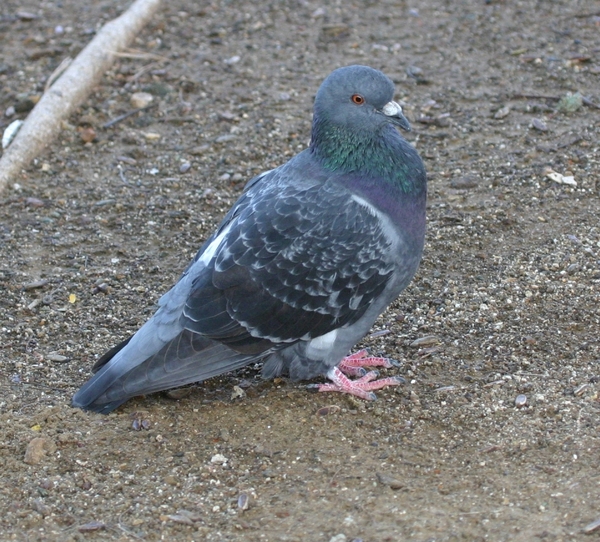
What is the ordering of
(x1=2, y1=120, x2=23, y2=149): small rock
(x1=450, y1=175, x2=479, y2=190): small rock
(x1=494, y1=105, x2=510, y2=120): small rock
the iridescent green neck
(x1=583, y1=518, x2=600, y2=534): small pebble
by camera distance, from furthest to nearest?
1. (x1=2, y1=120, x2=23, y2=149): small rock
2. (x1=494, y1=105, x2=510, y2=120): small rock
3. (x1=450, y1=175, x2=479, y2=190): small rock
4. the iridescent green neck
5. (x1=583, y1=518, x2=600, y2=534): small pebble

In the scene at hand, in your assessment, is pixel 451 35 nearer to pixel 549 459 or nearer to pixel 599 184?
pixel 599 184

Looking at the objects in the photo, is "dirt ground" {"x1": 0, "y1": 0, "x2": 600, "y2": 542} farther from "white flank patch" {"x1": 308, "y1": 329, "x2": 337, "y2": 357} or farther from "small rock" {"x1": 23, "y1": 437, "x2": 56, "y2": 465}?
"white flank patch" {"x1": 308, "y1": 329, "x2": 337, "y2": 357}

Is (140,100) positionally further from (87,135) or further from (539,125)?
(539,125)

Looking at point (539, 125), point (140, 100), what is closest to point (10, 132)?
point (140, 100)

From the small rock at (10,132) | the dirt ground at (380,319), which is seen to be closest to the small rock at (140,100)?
the dirt ground at (380,319)

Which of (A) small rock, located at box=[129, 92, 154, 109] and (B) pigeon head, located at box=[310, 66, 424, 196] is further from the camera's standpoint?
(A) small rock, located at box=[129, 92, 154, 109]

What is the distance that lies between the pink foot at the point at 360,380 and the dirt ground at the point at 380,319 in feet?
0.26

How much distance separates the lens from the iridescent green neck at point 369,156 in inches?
203

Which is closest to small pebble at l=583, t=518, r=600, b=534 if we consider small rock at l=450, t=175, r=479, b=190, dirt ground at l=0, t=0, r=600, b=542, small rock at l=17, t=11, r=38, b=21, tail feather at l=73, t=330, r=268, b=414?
dirt ground at l=0, t=0, r=600, b=542

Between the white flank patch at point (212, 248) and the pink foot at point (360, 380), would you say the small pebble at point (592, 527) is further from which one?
the white flank patch at point (212, 248)

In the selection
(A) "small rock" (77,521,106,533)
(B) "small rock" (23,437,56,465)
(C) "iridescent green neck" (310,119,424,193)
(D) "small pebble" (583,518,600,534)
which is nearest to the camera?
(D) "small pebble" (583,518,600,534)

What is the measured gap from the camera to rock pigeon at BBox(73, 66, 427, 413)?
5.02 metres

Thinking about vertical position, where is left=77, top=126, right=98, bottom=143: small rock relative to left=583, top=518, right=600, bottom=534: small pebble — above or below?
below

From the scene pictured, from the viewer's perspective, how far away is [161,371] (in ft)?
16.4
